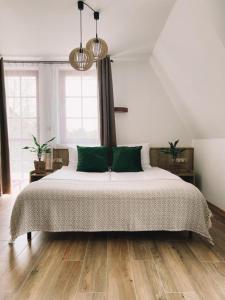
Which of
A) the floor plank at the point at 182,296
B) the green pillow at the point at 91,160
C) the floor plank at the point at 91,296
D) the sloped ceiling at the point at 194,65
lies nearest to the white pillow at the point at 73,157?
the green pillow at the point at 91,160

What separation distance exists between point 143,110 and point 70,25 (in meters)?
1.81

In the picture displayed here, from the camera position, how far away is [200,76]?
112 inches

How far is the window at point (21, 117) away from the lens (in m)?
4.35

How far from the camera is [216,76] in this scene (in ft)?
8.30

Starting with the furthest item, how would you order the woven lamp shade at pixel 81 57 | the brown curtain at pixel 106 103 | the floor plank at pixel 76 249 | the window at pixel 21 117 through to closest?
the window at pixel 21 117 → the brown curtain at pixel 106 103 → the woven lamp shade at pixel 81 57 → the floor plank at pixel 76 249

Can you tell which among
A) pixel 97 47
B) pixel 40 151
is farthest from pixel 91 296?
pixel 40 151

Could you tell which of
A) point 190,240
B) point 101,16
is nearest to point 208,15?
point 101,16

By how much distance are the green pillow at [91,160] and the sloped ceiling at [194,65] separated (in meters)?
1.46

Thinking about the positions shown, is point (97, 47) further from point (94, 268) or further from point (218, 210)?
point (218, 210)

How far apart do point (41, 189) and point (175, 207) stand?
1.25 m

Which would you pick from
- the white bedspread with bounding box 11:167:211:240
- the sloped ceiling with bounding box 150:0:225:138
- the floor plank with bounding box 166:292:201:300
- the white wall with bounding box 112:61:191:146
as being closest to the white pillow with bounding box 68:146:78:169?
the white wall with bounding box 112:61:191:146

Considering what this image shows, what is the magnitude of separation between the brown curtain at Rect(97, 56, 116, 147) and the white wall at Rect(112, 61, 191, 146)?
0.20m

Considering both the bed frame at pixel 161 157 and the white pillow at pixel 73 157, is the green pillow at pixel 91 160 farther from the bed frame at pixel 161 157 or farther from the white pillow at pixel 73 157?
the bed frame at pixel 161 157

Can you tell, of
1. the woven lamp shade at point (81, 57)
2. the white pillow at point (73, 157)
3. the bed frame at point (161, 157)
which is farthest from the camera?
the bed frame at point (161, 157)
